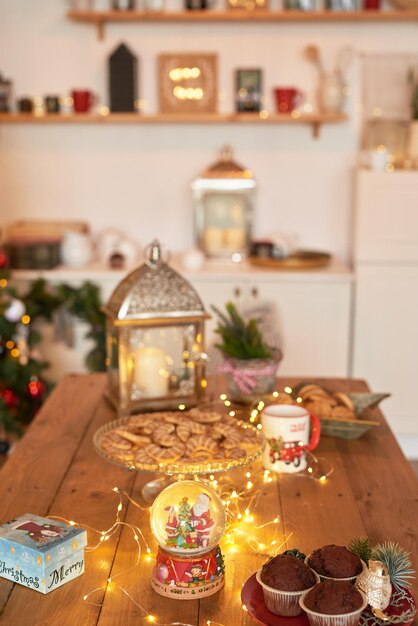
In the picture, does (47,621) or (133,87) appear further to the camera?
(133,87)

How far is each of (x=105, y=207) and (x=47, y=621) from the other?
3.14 meters

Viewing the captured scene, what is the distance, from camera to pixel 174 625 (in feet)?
4.08

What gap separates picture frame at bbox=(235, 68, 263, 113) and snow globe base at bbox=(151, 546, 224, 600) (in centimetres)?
296

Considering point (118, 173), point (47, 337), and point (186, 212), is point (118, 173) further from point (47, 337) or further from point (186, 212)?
point (47, 337)

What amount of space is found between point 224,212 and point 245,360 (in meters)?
2.00

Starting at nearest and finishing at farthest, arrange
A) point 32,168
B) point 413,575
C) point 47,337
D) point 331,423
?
point 413,575
point 331,423
point 47,337
point 32,168

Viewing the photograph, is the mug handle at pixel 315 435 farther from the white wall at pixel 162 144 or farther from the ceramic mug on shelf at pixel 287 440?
the white wall at pixel 162 144

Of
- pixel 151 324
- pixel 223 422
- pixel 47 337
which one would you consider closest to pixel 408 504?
pixel 223 422

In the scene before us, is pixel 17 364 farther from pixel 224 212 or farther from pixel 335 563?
pixel 335 563

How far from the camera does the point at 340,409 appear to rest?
2.06 meters

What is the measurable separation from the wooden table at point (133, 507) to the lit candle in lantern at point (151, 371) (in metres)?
0.15

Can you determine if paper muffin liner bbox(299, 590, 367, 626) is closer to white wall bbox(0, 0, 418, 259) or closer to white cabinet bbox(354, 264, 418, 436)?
white cabinet bbox(354, 264, 418, 436)

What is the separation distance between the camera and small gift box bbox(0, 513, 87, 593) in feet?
4.33

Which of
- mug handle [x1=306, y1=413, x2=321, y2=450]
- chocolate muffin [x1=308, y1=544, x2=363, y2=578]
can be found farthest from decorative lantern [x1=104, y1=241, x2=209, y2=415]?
chocolate muffin [x1=308, y1=544, x2=363, y2=578]
